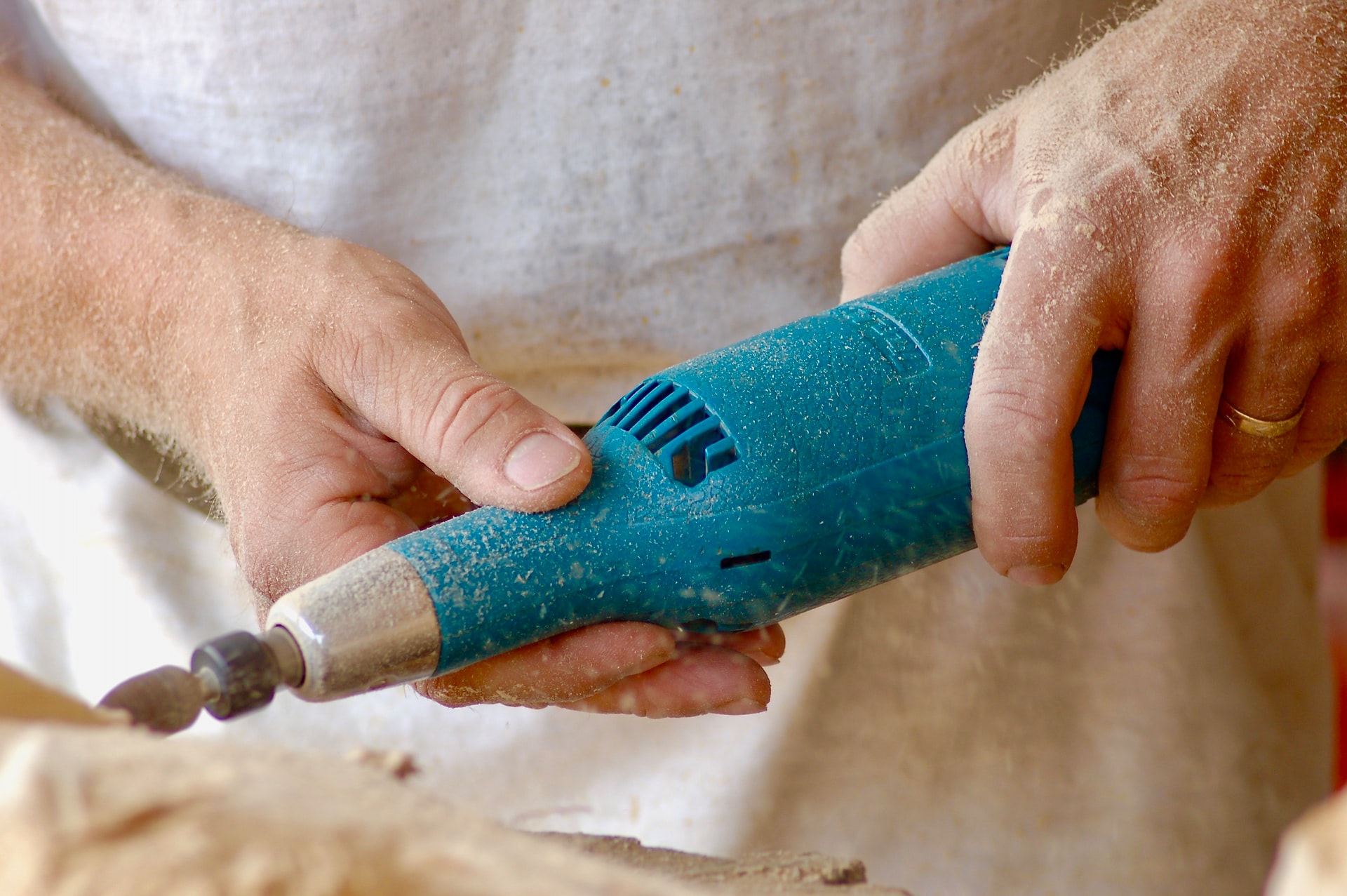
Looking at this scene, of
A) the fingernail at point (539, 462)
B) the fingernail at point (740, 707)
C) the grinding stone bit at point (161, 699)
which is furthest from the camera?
the fingernail at point (740, 707)

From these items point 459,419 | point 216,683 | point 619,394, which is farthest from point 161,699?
point 619,394

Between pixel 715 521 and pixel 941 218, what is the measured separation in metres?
0.38

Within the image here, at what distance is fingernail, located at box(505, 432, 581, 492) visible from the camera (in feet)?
2.21

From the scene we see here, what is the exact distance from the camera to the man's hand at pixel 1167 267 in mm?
749

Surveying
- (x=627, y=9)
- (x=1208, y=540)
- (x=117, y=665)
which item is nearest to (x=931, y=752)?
(x=1208, y=540)

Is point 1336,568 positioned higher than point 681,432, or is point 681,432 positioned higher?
point 681,432

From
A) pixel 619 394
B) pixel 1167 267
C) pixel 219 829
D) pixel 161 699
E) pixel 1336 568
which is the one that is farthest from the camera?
pixel 1336 568

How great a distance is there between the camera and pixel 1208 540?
125 cm

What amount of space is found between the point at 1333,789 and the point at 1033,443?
3.48 ft

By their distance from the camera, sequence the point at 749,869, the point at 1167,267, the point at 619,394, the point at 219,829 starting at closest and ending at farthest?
the point at 219,829, the point at 749,869, the point at 1167,267, the point at 619,394

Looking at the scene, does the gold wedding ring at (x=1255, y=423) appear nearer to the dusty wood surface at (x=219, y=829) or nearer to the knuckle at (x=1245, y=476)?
the knuckle at (x=1245, y=476)

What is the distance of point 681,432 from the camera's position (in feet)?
2.35

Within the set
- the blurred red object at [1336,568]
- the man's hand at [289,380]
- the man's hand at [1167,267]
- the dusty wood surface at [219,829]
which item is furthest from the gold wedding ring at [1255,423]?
the blurred red object at [1336,568]

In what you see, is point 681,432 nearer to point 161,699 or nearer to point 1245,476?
point 161,699
